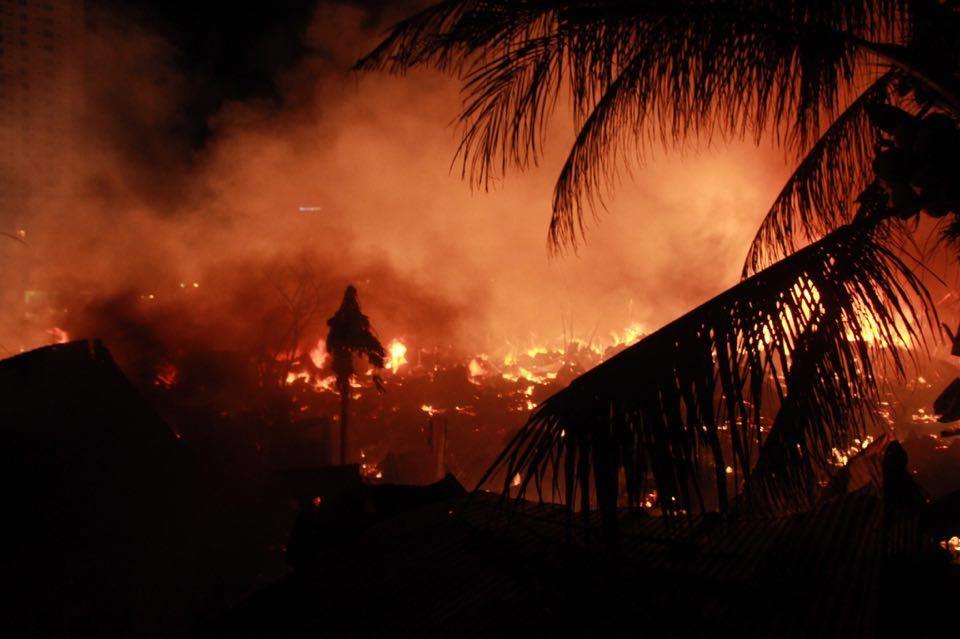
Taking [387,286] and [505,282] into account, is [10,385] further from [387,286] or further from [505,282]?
[505,282]

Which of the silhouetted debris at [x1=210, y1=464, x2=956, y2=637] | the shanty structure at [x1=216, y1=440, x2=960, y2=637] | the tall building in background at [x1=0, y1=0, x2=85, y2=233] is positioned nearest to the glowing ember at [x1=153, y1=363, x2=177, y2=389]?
the shanty structure at [x1=216, y1=440, x2=960, y2=637]

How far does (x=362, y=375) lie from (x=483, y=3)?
33.1 meters

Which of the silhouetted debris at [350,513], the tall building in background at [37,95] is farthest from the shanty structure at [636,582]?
the tall building in background at [37,95]

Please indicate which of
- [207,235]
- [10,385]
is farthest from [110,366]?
[207,235]

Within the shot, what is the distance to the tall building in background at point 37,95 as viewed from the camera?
5122cm

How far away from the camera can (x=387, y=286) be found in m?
40.5

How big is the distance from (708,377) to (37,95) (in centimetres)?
7530

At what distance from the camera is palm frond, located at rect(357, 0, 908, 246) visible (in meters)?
2.80

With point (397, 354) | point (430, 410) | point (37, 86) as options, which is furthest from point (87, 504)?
point (37, 86)

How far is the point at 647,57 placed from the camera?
3131 mm

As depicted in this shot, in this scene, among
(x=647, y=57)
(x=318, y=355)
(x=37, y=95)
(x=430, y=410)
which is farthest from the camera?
(x=37, y=95)

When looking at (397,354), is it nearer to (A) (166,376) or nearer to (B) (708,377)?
(A) (166,376)

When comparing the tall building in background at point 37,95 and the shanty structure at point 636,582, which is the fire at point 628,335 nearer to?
the shanty structure at point 636,582

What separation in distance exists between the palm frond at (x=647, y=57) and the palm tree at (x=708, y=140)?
10mm
